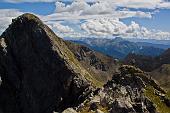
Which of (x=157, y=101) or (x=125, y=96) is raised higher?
(x=125, y=96)

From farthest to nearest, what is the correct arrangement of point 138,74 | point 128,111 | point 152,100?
point 138,74 < point 152,100 < point 128,111

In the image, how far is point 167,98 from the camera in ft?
620

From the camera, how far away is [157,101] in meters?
186

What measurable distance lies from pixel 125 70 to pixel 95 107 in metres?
33.1

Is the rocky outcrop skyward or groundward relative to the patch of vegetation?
skyward

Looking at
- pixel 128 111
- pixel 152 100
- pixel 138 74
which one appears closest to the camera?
pixel 128 111

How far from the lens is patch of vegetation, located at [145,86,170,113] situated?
180462 mm

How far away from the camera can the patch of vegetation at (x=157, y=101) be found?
180 m

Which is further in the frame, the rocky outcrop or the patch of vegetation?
the patch of vegetation

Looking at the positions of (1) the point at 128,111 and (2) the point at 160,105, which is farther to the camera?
(2) the point at 160,105

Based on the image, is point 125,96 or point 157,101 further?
point 157,101

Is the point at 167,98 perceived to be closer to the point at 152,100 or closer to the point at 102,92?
the point at 152,100

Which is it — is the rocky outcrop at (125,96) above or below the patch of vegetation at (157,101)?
above

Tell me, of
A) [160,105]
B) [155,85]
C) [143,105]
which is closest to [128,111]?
[143,105]
